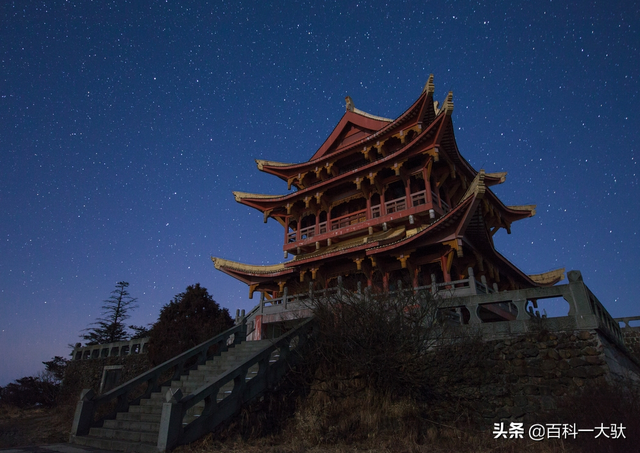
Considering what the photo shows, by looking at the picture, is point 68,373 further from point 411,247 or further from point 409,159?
point 409,159

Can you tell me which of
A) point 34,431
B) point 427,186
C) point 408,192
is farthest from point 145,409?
point 427,186

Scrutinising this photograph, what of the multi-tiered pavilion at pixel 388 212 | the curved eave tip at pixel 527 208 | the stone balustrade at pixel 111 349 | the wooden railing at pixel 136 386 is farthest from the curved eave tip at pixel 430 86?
the stone balustrade at pixel 111 349

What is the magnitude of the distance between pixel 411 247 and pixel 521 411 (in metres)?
9.49

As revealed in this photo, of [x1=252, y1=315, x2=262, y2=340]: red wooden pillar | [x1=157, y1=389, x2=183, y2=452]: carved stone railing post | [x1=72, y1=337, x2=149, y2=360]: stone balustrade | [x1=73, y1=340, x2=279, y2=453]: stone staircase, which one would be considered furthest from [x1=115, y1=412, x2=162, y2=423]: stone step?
[x1=72, y1=337, x2=149, y2=360]: stone balustrade

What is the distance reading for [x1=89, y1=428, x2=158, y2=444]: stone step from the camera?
7821 millimetres

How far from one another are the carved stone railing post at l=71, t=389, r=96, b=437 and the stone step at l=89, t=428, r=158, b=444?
0.23m

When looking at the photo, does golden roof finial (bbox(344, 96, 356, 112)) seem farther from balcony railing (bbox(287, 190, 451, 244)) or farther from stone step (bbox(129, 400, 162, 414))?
stone step (bbox(129, 400, 162, 414))

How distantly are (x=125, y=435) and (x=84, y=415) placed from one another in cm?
167

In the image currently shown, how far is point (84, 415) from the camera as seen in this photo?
919cm

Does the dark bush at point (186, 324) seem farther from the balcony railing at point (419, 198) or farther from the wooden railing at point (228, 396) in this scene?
the balcony railing at point (419, 198)

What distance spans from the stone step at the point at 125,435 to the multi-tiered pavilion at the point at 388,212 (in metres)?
9.08

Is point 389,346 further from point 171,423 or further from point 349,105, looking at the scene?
point 349,105

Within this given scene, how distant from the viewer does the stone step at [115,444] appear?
728 cm

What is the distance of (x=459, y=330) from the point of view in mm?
8906
